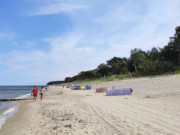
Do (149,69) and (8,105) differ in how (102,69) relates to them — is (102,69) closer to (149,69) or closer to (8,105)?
(149,69)

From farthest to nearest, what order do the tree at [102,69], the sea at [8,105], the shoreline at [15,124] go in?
1. the tree at [102,69]
2. the sea at [8,105]
3. the shoreline at [15,124]

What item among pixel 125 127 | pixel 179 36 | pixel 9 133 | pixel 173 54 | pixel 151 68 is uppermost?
pixel 179 36

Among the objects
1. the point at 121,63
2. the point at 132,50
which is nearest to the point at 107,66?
the point at 121,63

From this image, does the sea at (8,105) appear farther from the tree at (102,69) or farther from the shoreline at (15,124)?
the tree at (102,69)

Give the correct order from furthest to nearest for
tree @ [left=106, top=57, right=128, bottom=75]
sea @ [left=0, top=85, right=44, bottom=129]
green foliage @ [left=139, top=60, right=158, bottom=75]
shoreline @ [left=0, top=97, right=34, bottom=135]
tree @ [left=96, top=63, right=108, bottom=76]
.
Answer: tree @ [left=96, top=63, right=108, bottom=76] < tree @ [left=106, top=57, right=128, bottom=75] < green foliage @ [left=139, top=60, right=158, bottom=75] < sea @ [left=0, top=85, right=44, bottom=129] < shoreline @ [left=0, top=97, right=34, bottom=135]

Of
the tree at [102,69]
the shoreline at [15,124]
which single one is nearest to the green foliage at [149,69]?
the shoreline at [15,124]

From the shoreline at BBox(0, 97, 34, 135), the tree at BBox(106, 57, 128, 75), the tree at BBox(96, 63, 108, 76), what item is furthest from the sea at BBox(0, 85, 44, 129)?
the tree at BBox(106, 57, 128, 75)

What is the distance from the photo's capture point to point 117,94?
14.7 metres

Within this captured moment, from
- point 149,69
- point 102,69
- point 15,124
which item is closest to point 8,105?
point 15,124

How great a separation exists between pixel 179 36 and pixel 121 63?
5780 cm

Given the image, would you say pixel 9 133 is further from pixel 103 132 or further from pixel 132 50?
pixel 132 50

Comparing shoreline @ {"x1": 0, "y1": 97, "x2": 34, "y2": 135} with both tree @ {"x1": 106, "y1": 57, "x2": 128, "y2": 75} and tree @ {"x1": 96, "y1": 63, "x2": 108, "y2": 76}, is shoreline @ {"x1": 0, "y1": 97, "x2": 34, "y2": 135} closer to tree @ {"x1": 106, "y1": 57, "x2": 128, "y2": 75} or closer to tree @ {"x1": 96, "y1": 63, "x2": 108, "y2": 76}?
tree @ {"x1": 106, "y1": 57, "x2": 128, "y2": 75}

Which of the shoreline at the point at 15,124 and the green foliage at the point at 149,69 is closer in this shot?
the shoreline at the point at 15,124

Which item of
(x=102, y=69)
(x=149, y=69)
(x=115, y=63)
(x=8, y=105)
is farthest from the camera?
(x=102, y=69)
